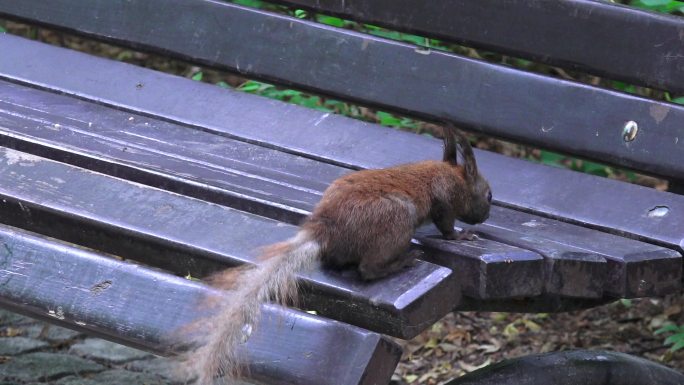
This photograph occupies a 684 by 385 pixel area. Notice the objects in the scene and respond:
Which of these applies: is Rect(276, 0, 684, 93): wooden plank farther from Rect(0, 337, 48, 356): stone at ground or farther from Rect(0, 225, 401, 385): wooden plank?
Rect(0, 337, 48, 356): stone at ground

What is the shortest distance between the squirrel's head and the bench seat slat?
2.5 inches

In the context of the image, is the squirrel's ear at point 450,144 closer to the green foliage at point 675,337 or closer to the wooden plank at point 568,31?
the wooden plank at point 568,31

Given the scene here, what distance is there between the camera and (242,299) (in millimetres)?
2447

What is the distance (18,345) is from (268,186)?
2165 millimetres

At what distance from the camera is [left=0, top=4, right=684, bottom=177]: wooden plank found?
3.57 metres

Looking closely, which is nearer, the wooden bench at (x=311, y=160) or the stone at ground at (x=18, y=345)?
the wooden bench at (x=311, y=160)

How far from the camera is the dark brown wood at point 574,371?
3.07m

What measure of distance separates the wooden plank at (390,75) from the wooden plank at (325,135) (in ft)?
0.19

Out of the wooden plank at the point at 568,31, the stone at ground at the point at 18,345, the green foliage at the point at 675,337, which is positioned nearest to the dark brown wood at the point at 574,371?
the wooden plank at the point at 568,31

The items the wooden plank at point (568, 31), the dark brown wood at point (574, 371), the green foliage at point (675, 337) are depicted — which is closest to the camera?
the dark brown wood at point (574, 371)

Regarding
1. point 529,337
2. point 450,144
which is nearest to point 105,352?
point 529,337

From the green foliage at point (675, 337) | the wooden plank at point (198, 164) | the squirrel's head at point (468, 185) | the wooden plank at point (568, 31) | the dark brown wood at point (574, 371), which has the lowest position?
the green foliage at point (675, 337)

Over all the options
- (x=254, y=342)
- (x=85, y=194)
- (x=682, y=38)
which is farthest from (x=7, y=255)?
(x=682, y=38)

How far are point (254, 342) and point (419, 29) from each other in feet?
5.66
